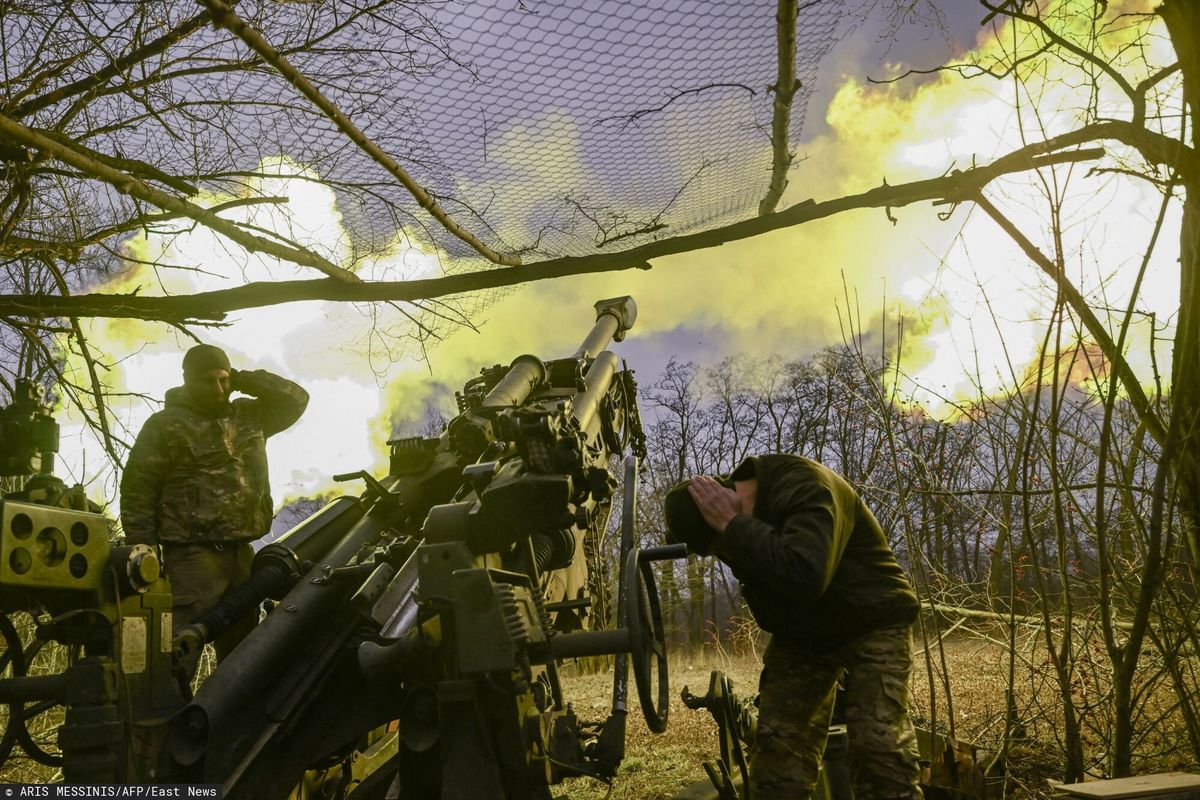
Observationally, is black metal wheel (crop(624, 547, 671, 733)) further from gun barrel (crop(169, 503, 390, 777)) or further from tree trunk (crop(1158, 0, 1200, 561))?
tree trunk (crop(1158, 0, 1200, 561))

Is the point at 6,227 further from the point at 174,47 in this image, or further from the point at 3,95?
the point at 174,47

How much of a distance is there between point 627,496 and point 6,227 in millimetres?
4007

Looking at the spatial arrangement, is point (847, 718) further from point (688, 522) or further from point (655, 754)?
point (655, 754)

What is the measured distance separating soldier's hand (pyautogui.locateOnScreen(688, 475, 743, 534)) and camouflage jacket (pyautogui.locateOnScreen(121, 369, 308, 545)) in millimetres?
3382

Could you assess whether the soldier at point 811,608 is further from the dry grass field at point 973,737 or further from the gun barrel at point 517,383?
the gun barrel at point 517,383

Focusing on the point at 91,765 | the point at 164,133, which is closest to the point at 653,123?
the point at 164,133

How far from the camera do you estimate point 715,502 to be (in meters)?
3.33

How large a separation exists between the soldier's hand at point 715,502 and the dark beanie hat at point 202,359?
143 inches

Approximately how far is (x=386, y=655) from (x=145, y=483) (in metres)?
2.85

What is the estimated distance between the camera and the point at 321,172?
5.51 m

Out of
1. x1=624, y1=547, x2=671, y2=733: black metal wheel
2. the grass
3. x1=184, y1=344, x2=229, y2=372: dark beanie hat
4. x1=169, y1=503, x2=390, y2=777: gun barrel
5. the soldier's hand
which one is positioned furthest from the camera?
the grass

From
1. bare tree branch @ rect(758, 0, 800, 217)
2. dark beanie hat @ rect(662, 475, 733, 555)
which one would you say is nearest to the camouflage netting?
bare tree branch @ rect(758, 0, 800, 217)

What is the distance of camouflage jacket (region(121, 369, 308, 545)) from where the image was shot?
5.23 m

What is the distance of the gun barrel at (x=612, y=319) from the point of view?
21.8 ft
